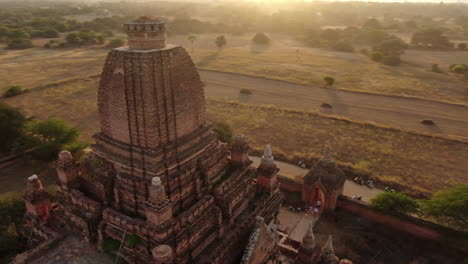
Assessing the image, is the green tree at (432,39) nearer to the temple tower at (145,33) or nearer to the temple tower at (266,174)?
the temple tower at (266,174)

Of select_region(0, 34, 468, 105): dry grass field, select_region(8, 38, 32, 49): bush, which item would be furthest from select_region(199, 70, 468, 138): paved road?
select_region(8, 38, 32, 49): bush

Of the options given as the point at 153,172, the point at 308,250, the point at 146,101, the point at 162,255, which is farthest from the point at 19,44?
the point at 308,250

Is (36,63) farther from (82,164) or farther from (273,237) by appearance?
(273,237)

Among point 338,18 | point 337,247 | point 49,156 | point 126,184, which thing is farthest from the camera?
point 338,18

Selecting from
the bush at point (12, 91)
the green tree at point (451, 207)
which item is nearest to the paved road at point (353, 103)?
the green tree at point (451, 207)

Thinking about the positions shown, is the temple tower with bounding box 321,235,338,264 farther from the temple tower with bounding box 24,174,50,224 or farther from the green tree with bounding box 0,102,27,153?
the green tree with bounding box 0,102,27,153

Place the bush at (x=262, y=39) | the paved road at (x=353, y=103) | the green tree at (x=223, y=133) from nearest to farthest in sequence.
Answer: the green tree at (x=223, y=133) → the paved road at (x=353, y=103) → the bush at (x=262, y=39)

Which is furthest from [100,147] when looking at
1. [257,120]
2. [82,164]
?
[257,120]

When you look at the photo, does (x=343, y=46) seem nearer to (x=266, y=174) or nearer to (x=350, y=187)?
(x=350, y=187)
